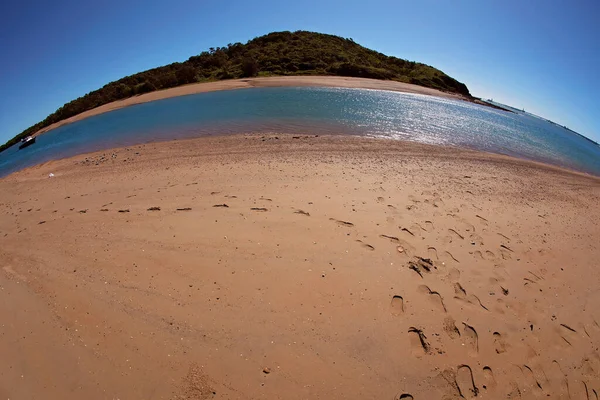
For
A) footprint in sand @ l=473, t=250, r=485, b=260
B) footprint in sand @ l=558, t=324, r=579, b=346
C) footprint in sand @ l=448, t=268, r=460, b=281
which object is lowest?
footprint in sand @ l=558, t=324, r=579, b=346

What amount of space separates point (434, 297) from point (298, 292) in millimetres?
2116

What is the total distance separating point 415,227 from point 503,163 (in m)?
8.88

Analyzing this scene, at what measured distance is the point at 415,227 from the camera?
5738 mm

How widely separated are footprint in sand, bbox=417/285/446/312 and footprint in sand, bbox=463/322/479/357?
0.36 meters

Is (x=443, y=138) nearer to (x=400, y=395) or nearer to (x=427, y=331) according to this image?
(x=427, y=331)

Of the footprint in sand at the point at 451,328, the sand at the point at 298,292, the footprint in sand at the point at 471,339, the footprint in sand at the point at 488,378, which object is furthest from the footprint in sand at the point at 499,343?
the footprint in sand at the point at 451,328

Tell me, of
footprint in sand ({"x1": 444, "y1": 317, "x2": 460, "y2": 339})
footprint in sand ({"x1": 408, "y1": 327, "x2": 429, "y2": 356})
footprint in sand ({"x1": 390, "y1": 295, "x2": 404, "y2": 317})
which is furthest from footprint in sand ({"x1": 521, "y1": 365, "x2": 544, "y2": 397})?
footprint in sand ({"x1": 390, "y1": 295, "x2": 404, "y2": 317})

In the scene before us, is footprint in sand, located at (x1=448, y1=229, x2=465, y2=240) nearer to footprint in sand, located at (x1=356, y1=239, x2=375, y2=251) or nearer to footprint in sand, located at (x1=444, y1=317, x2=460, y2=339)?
footprint in sand, located at (x1=356, y1=239, x2=375, y2=251)

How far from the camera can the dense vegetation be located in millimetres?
40594

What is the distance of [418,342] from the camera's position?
3660mm

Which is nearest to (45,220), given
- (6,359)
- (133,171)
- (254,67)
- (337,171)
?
(133,171)

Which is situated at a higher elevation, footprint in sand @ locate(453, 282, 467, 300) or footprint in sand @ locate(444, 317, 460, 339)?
footprint in sand @ locate(453, 282, 467, 300)

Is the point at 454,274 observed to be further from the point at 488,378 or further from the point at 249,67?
the point at 249,67

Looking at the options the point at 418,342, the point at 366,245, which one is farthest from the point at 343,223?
the point at 418,342
